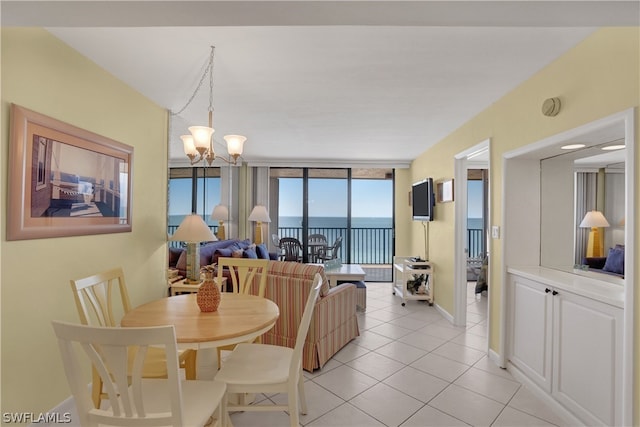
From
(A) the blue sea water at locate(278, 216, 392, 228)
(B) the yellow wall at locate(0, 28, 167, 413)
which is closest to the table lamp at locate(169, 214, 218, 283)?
(B) the yellow wall at locate(0, 28, 167, 413)

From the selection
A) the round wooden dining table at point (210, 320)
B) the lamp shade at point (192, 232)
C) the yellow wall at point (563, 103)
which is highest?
the yellow wall at point (563, 103)

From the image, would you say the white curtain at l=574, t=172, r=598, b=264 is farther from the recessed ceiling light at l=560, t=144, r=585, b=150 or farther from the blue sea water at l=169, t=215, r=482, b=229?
the blue sea water at l=169, t=215, r=482, b=229

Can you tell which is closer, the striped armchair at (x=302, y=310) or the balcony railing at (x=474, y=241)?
the striped armchair at (x=302, y=310)

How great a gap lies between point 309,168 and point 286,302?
13.6 feet

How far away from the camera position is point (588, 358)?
1.87m

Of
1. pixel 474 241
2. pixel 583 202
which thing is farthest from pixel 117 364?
pixel 474 241

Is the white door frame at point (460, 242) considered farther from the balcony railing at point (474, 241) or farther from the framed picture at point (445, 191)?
the balcony railing at point (474, 241)

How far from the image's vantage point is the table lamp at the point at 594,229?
7.20 ft

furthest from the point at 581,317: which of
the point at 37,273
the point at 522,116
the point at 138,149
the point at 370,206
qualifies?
the point at 370,206

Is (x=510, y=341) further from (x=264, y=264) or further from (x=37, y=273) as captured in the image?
(x=37, y=273)

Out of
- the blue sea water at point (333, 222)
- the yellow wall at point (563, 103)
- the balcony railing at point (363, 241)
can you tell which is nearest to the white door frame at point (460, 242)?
the yellow wall at point (563, 103)

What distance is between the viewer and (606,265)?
212cm

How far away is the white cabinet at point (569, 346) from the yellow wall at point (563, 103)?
0.17 metres

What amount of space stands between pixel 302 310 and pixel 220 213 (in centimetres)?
285
